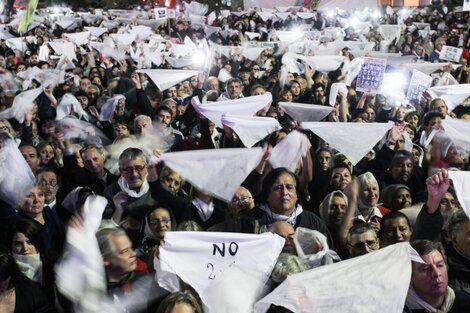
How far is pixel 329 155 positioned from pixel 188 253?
239 cm

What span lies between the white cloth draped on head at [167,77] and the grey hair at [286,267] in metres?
5.55

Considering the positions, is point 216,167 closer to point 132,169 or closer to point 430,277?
point 132,169

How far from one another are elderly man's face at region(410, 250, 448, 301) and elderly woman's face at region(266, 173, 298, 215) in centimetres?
104

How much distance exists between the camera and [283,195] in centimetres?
399

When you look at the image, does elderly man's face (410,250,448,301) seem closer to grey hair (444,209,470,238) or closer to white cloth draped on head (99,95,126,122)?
grey hair (444,209,470,238)

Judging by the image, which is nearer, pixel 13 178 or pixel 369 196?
pixel 13 178

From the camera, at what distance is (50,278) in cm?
350

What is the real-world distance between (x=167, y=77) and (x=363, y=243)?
18.3 ft

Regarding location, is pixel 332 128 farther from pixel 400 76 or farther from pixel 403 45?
pixel 403 45

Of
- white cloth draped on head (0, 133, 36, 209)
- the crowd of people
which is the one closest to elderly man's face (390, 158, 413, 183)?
the crowd of people

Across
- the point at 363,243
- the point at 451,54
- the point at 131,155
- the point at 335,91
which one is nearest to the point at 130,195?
the point at 131,155

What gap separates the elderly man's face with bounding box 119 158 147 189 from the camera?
4.47m

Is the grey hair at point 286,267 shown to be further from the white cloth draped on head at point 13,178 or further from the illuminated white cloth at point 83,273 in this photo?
the white cloth draped on head at point 13,178

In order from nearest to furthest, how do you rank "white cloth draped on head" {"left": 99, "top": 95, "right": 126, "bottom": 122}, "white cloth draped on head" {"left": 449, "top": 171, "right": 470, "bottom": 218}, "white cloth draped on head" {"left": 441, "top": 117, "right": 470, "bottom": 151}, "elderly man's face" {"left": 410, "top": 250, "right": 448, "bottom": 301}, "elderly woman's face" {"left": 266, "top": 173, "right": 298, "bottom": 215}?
"elderly man's face" {"left": 410, "top": 250, "right": 448, "bottom": 301}
"white cloth draped on head" {"left": 449, "top": 171, "right": 470, "bottom": 218}
"elderly woman's face" {"left": 266, "top": 173, "right": 298, "bottom": 215}
"white cloth draped on head" {"left": 441, "top": 117, "right": 470, "bottom": 151}
"white cloth draped on head" {"left": 99, "top": 95, "right": 126, "bottom": 122}
